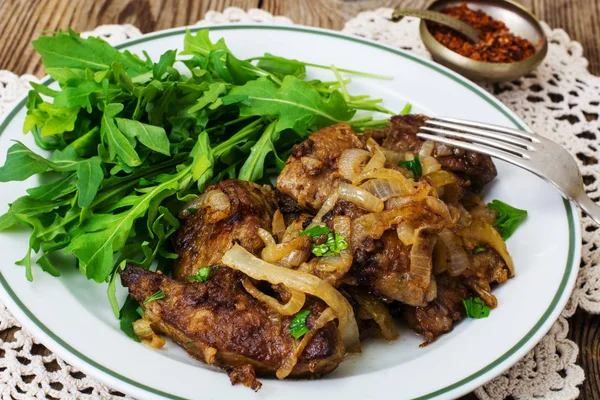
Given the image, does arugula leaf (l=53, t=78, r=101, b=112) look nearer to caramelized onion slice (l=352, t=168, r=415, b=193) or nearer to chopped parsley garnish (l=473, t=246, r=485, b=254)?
caramelized onion slice (l=352, t=168, r=415, b=193)

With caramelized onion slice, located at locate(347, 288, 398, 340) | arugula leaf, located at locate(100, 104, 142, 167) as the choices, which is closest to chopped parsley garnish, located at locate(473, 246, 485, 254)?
caramelized onion slice, located at locate(347, 288, 398, 340)

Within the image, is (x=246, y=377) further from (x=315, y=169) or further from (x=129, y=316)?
(x=315, y=169)

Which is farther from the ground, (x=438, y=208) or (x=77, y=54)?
(x=77, y=54)

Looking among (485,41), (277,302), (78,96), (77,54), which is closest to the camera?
(277,302)

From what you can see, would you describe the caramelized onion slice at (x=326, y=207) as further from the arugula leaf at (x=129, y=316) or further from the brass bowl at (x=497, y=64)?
the brass bowl at (x=497, y=64)

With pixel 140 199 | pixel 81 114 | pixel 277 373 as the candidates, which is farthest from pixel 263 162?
pixel 277 373

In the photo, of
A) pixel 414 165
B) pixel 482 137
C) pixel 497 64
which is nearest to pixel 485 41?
pixel 497 64

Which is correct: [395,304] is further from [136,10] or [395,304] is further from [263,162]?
[136,10]
